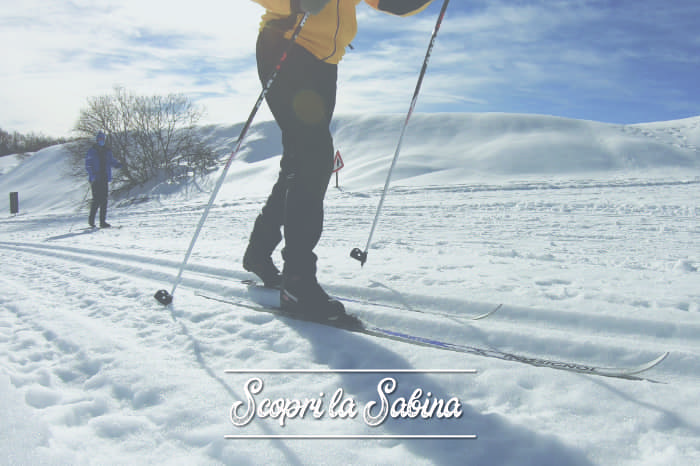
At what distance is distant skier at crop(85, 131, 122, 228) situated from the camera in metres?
7.91

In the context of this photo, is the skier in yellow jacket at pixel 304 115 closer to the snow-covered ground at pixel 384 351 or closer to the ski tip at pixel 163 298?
the snow-covered ground at pixel 384 351

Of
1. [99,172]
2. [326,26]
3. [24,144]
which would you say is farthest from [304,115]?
[24,144]

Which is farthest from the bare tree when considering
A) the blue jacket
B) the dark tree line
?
the dark tree line

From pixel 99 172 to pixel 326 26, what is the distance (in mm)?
8032

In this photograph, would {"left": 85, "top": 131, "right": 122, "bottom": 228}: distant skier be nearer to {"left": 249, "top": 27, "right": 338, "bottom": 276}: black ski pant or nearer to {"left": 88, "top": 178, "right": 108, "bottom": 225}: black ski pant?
{"left": 88, "top": 178, "right": 108, "bottom": 225}: black ski pant

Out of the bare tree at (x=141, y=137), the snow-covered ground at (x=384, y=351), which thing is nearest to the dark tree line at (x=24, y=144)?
the bare tree at (x=141, y=137)

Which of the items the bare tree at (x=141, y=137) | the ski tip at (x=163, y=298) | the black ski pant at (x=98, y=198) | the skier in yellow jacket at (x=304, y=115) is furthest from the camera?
the bare tree at (x=141, y=137)

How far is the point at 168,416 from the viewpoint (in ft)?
3.46

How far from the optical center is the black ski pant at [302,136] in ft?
5.89

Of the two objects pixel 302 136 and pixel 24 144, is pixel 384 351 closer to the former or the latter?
pixel 302 136

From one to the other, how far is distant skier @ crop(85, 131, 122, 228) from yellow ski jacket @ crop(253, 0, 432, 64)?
24.1 feet

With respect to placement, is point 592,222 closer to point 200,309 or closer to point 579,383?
point 579,383

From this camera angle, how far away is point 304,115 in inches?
71.2

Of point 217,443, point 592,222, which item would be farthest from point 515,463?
point 592,222
